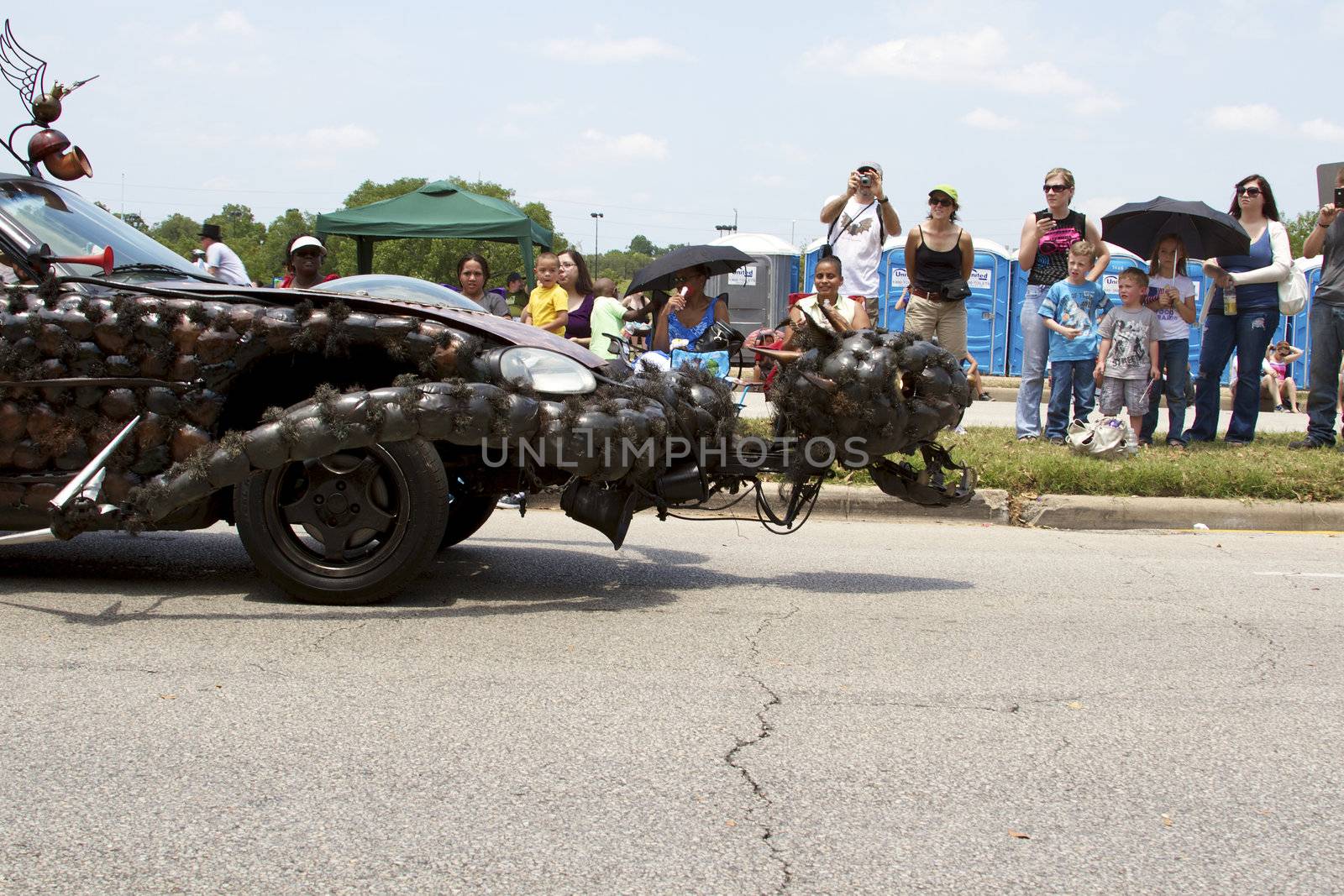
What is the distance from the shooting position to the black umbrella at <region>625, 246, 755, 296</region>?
763cm

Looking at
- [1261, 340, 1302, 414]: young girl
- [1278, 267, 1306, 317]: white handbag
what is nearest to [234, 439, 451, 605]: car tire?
[1278, 267, 1306, 317]: white handbag

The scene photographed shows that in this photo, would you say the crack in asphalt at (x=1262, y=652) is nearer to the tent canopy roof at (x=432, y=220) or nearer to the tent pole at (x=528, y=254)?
the tent pole at (x=528, y=254)

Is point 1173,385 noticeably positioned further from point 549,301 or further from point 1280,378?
point 1280,378

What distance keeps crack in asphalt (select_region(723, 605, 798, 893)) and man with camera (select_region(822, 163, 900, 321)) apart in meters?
6.04

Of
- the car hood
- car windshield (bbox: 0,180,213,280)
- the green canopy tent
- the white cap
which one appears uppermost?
the green canopy tent

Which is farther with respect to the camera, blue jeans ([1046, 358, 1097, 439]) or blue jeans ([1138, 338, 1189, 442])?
blue jeans ([1138, 338, 1189, 442])

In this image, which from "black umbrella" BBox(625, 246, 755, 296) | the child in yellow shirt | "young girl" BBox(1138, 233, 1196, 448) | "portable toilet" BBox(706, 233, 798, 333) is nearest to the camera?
"black umbrella" BBox(625, 246, 755, 296)

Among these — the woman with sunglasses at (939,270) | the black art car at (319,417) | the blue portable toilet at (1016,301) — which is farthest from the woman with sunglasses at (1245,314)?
the blue portable toilet at (1016,301)

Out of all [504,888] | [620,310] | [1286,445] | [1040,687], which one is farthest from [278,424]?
[1286,445]

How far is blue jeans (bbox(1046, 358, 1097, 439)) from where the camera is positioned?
10.1m

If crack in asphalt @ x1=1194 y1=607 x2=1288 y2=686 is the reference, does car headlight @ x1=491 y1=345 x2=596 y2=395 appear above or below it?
above

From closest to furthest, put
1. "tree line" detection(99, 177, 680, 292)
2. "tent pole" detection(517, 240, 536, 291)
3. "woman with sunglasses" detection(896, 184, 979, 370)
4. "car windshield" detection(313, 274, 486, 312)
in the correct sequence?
"car windshield" detection(313, 274, 486, 312), "woman with sunglasses" detection(896, 184, 979, 370), "tent pole" detection(517, 240, 536, 291), "tree line" detection(99, 177, 680, 292)

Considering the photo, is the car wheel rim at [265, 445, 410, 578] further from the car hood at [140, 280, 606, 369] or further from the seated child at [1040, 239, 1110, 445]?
the seated child at [1040, 239, 1110, 445]

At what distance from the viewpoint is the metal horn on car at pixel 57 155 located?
224 inches
